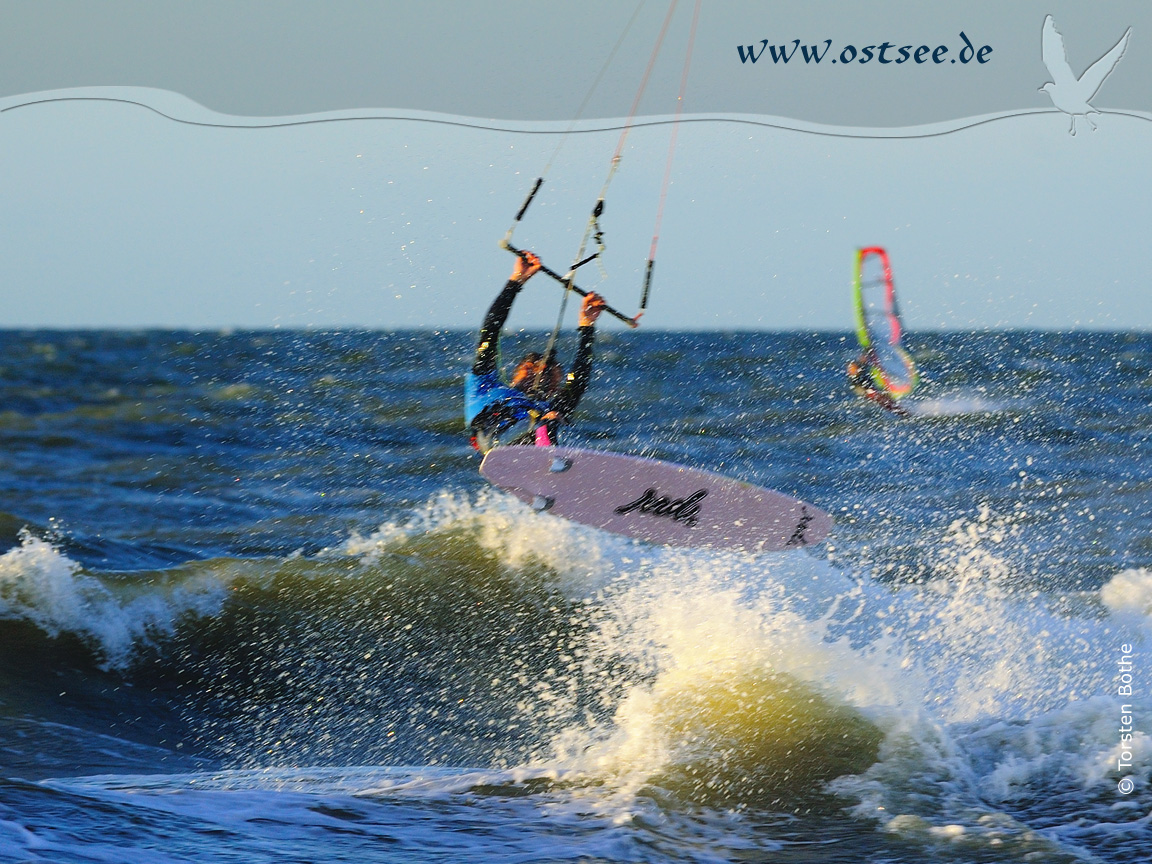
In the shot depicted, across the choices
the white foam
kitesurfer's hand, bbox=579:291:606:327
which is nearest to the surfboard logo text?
kitesurfer's hand, bbox=579:291:606:327

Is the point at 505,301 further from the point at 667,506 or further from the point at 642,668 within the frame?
the point at 642,668

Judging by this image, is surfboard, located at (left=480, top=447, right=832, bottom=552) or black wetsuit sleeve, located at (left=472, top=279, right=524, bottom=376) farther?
surfboard, located at (left=480, top=447, right=832, bottom=552)

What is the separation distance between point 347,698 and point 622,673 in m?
1.79

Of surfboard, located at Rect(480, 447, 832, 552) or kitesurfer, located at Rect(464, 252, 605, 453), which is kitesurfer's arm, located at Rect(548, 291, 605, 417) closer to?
kitesurfer, located at Rect(464, 252, 605, 453)

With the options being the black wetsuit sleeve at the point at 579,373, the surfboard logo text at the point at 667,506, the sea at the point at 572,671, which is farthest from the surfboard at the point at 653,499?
the sea at the point at 572,671

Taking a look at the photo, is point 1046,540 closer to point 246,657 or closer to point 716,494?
point 716,494

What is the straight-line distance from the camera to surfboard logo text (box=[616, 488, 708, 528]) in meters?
7.00

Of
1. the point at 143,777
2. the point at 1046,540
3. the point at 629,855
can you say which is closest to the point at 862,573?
the point at 1046,540

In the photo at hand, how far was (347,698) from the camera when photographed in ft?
23.5

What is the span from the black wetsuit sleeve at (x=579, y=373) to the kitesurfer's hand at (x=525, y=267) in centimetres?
44

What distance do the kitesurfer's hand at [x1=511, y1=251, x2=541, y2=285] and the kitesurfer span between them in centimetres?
28

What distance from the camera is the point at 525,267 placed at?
20.4 feet

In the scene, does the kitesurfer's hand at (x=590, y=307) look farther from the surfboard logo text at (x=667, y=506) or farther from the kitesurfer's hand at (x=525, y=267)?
the surfboard logo text at (x=667, y=506)

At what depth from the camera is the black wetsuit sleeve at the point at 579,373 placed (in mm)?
6457
